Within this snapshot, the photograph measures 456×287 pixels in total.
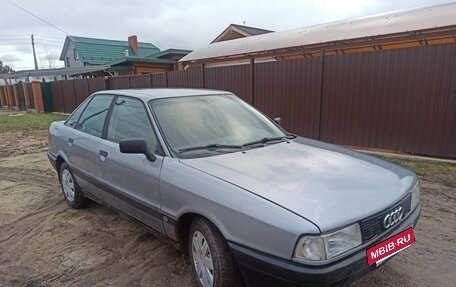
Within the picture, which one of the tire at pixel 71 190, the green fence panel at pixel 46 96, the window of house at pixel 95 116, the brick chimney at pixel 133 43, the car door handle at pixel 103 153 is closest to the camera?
the car door handle at pixel 103 153

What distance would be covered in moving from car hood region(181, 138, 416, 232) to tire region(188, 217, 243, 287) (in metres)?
0.39

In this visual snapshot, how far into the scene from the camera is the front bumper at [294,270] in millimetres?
1844

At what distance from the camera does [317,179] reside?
2314 millimetres

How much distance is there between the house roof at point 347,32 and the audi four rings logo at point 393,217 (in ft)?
28.7

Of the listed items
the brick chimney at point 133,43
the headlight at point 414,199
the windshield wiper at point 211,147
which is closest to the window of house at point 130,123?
the windshield wiper at point 211,147

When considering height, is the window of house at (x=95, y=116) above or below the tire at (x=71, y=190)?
above

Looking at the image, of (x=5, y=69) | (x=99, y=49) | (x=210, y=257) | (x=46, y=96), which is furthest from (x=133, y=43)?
(x=5, y=69)

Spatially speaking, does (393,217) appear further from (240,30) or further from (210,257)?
(240,30)

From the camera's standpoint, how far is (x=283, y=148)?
9.91 ft

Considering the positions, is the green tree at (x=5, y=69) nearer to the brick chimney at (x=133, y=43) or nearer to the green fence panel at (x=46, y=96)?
the brick chimney at (x=133, y=43)

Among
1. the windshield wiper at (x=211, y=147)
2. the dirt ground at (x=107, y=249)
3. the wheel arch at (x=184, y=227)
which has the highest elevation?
the windshield wiper at (x=211, y=147)

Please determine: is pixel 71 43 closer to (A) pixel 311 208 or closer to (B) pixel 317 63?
(B) pixel 317 63

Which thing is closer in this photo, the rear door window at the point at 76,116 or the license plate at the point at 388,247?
the license plate at the point at 388,247

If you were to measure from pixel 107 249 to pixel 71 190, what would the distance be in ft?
4.80
